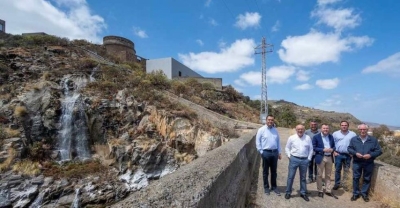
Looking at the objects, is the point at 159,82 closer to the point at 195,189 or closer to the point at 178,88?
the point at 178,88

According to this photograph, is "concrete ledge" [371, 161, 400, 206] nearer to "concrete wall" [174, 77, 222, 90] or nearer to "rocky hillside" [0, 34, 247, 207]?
"rocky hillside" [0, 34, 247, 207]

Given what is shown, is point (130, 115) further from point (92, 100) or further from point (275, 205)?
point (275, 205)

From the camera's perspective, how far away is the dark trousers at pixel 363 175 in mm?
5648

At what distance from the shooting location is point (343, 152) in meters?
6.45

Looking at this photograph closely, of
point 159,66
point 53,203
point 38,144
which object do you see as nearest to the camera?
point 53,203

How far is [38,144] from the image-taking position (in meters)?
16.6

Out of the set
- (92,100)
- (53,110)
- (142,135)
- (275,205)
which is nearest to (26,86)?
(53,110)

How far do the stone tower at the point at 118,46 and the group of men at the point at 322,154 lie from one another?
107ft

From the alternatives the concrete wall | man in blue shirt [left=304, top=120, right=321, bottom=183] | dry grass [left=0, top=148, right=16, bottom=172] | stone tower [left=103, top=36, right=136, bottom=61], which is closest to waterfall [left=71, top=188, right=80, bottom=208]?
dry grass [left=0, top=148, right=16, bottom=172]

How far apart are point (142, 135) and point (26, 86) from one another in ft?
34.8

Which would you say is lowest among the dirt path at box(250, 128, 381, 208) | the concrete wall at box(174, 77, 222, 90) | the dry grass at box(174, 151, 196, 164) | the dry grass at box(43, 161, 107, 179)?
the dry grass at box(43, 161, 107, 179)

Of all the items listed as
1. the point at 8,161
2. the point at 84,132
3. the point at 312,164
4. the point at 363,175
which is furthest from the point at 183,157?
the point at 363,175

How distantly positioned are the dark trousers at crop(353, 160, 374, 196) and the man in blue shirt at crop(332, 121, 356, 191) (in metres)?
0.63

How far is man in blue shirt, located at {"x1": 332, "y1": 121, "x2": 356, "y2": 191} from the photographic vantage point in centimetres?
642
